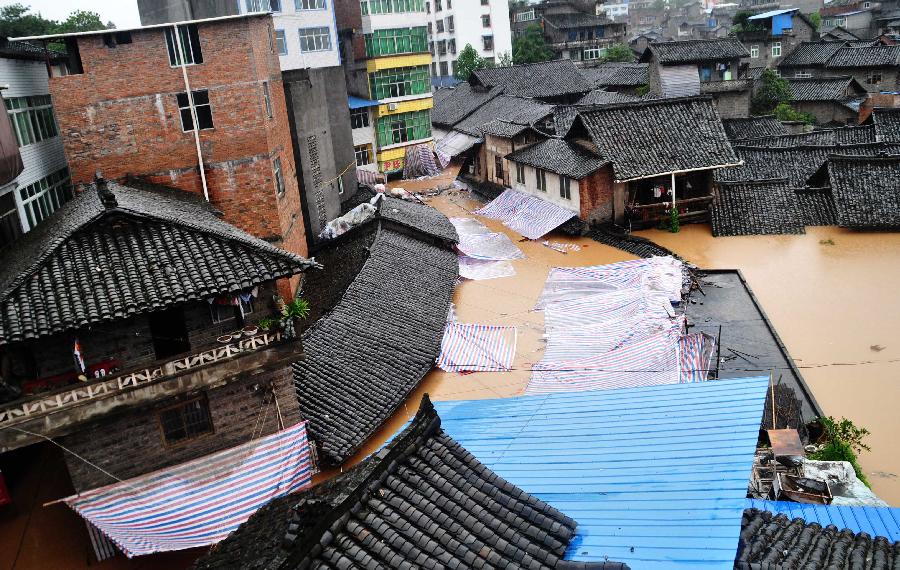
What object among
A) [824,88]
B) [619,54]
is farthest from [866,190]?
[619,54]

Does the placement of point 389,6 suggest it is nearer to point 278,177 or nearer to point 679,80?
point 679,80

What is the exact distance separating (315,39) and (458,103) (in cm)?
2355

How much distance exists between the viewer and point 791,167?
3597cm

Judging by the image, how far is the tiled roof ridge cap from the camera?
7.16 m

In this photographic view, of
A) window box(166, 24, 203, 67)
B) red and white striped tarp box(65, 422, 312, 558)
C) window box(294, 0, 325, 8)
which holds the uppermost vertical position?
window box(294, 0, 325, 8)

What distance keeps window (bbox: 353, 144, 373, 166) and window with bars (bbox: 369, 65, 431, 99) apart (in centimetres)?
339

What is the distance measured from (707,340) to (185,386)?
13.1 m

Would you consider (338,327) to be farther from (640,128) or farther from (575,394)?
(640,128)

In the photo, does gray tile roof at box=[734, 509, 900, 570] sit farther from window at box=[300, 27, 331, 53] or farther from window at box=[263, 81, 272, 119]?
window at box=[300, 27, 331, 53]

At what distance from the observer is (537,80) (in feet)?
194

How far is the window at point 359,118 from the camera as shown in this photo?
153 feet

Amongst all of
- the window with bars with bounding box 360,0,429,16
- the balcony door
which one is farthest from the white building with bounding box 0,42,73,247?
the window with bars with bounding box 360,0,429,16

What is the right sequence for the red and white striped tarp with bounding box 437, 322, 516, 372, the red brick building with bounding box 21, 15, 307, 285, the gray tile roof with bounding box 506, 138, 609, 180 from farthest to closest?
the gray tile roof with bounding box 506, 138, 609, 180 → the red brick building with bounding box 21, 15, 307, 285 → the red and white striped tarp with bounding box 437, 322, 516, 372

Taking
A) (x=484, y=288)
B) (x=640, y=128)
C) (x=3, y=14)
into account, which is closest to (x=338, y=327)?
(x=484, y=288)
